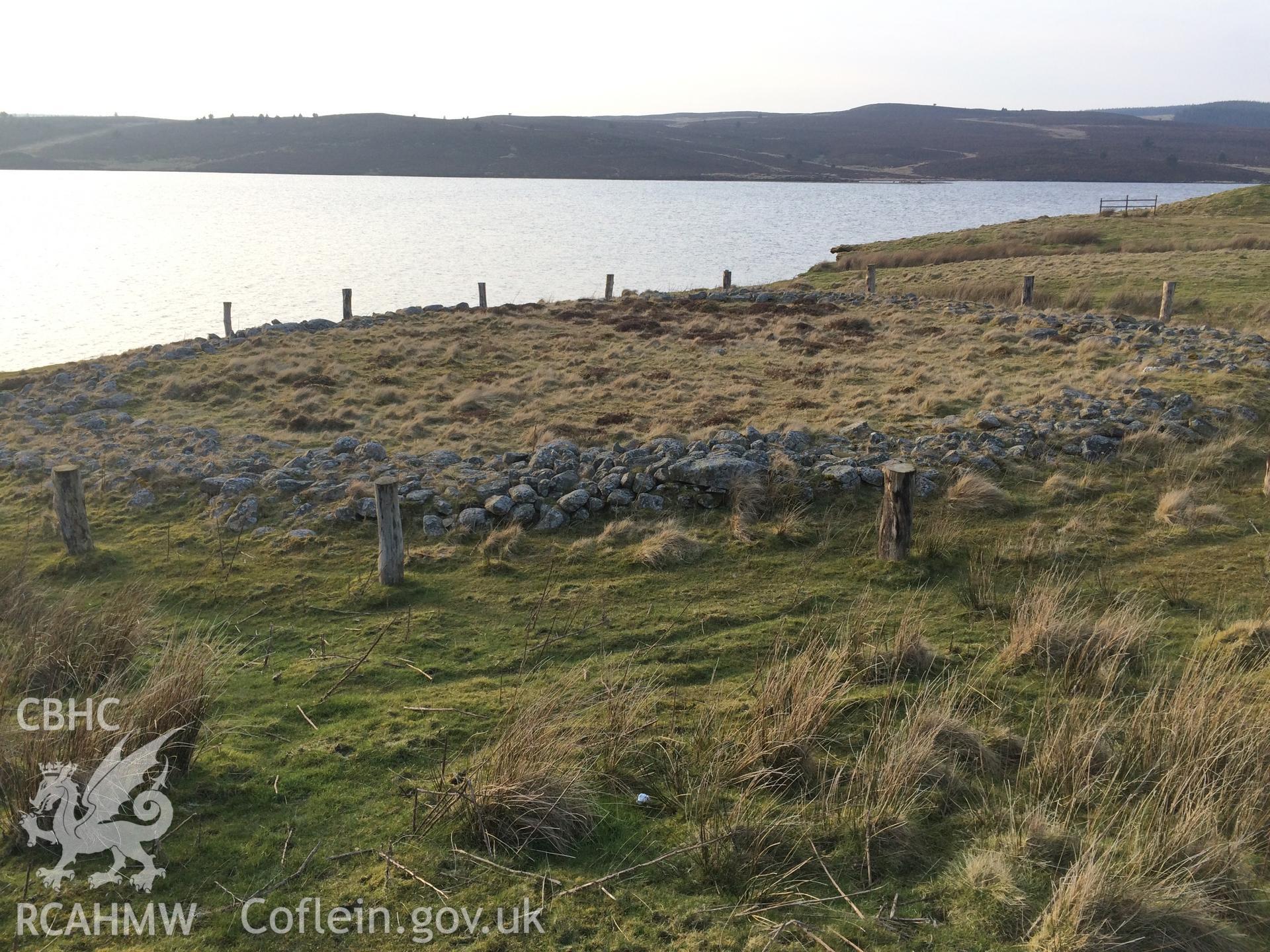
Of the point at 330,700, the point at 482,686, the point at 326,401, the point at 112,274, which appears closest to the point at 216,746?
the point at 330,700

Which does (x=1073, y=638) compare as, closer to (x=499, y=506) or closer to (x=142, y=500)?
(x=499, y=506)

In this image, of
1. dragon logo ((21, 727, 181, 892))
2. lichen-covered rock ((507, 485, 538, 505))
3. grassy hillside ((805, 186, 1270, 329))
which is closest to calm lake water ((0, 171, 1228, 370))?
grassy hillside ((805, 186, 1270, 329))

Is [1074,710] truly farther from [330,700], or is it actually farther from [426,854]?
[330,700]

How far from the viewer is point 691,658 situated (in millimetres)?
7266

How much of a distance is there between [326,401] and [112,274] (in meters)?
42.8

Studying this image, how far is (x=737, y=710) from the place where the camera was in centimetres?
609

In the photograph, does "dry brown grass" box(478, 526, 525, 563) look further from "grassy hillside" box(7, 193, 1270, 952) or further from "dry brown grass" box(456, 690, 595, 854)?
"dry brown grass" box(456, 690, 595, 854)

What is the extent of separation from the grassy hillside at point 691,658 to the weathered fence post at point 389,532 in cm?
22

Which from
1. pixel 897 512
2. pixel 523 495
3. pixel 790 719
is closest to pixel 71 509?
pixel 523 495

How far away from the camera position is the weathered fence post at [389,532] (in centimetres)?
891

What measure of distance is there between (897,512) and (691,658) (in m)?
3.12

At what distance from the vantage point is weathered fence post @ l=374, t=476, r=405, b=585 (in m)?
8.91

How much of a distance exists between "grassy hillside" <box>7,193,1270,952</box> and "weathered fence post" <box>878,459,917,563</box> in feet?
0.74

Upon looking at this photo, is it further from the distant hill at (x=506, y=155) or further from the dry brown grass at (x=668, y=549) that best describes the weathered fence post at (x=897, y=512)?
the distant hill at (x=506, y=155)
